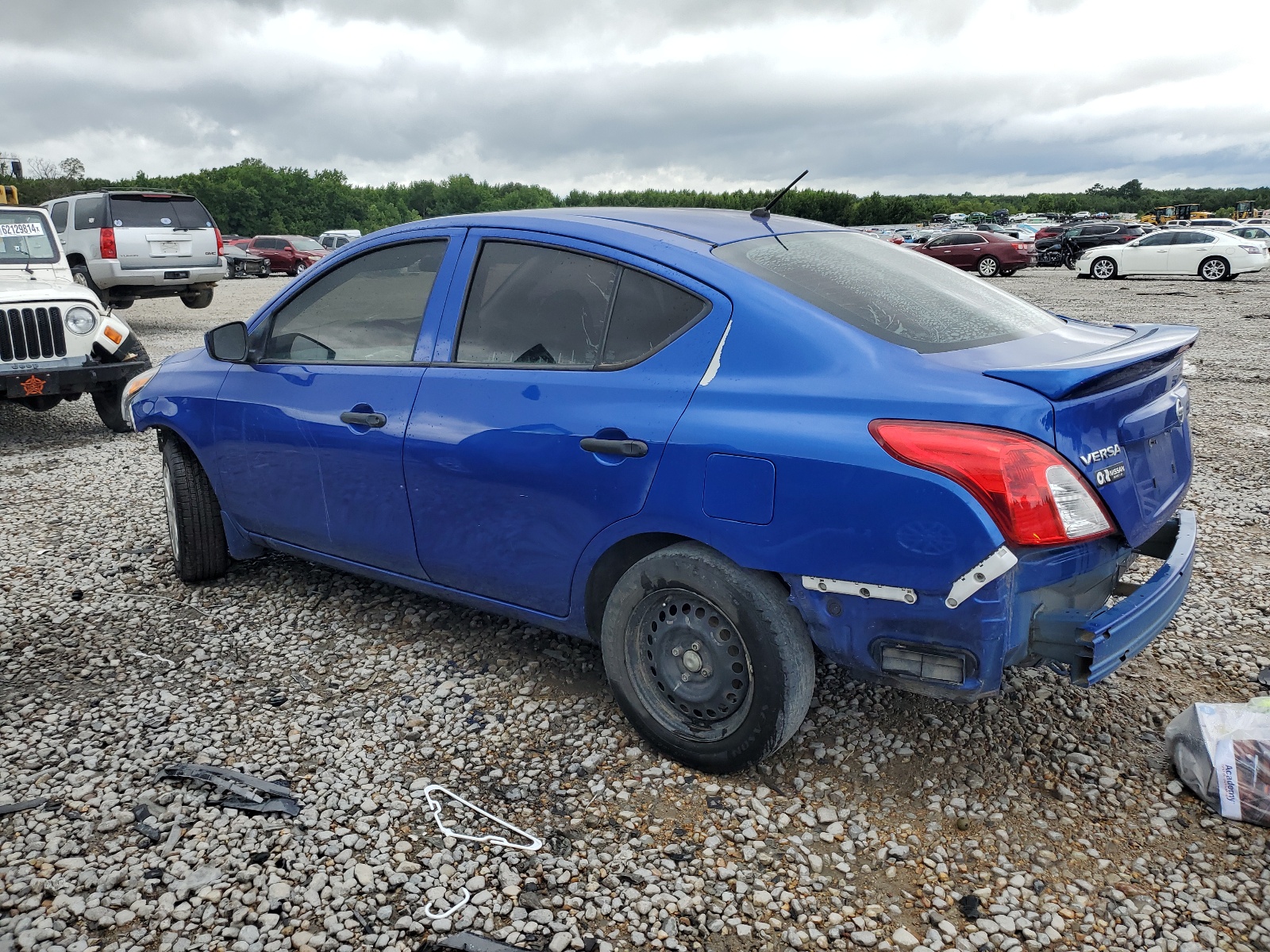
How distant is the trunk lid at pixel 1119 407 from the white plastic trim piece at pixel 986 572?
1.04 ft

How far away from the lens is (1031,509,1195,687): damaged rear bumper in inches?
94.7

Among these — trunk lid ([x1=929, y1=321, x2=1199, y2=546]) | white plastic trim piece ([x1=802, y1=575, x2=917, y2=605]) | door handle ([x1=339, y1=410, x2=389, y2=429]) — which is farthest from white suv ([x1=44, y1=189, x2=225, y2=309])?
trunk lid ([x1=929, y1=321, x2=1199, y2=546])

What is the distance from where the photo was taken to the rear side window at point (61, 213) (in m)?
15.1

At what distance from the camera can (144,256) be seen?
14.8 m

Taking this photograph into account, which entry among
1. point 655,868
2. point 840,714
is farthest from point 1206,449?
point 655,868

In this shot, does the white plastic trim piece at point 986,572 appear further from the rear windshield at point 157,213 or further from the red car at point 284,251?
the red car at point 284,251

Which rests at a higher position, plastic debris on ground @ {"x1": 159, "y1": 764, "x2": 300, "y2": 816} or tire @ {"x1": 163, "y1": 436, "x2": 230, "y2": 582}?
tire @ {"x1": 163, "y1": 436, "x2": 230, "y2": 582}

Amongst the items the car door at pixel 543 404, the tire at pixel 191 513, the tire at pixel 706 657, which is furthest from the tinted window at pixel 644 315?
the tire at pixel 191 513

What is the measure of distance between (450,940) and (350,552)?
6.18ft

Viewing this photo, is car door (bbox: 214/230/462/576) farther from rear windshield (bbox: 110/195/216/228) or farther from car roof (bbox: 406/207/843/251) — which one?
rear windshield (bbox: 110/195/216/228)

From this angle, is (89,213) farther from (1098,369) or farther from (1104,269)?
(1104,269)

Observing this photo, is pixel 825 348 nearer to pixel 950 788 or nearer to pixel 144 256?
pixel 950 788

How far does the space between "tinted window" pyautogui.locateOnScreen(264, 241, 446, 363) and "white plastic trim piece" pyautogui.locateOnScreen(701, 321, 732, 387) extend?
1291 mm

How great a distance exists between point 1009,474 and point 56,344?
813 cm
